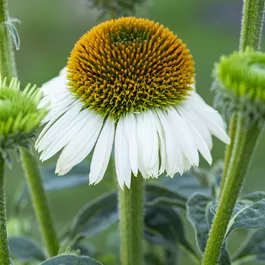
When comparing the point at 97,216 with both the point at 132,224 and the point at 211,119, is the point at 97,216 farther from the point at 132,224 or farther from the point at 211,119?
the point at 211,119

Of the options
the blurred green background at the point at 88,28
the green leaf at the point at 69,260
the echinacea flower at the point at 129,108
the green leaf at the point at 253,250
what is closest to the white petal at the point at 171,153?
the echinacea flower at the point at 129,108

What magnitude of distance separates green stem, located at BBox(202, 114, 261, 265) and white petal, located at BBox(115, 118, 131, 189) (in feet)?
0.31

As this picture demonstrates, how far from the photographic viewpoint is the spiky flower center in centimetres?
60

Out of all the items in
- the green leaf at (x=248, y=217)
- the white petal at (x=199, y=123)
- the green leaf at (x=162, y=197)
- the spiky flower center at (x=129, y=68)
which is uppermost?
the spiky flower center at (x=129, y=68)

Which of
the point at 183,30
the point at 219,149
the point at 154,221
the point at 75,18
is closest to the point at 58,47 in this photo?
the point at 75,18

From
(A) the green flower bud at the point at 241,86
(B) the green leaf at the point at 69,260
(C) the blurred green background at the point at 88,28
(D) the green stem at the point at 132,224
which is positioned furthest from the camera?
(C) the blurred green background at the point at 88,28

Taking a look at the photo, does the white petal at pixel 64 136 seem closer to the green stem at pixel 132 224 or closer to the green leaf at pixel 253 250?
the green stem at pixel 132 224

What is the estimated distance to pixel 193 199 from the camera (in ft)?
2.09

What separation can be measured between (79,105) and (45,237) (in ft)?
0.59

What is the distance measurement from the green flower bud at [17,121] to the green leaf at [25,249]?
343mm

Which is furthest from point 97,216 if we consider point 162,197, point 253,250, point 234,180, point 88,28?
point 88,28

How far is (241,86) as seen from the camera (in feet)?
1.33

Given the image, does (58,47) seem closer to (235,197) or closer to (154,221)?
(154,221)

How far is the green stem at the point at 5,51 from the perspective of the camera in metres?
0.63
